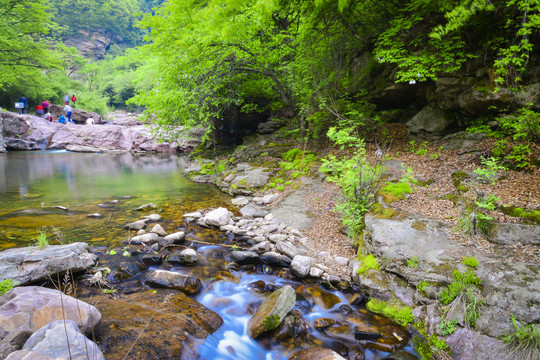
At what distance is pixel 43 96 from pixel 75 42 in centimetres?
5031

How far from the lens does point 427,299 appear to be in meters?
3.92

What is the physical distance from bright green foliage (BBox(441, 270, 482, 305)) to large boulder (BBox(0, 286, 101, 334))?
4.62 m

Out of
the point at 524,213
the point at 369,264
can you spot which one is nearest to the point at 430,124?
the point at 524,213

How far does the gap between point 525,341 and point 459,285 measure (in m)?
0.87

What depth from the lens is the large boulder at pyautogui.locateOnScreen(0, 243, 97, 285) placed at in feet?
13.8

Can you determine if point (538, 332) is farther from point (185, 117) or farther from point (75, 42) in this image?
point (75, 42)

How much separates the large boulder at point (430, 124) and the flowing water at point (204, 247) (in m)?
6.91

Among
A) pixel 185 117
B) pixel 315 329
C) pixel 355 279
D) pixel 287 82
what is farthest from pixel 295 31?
pixel 315 329

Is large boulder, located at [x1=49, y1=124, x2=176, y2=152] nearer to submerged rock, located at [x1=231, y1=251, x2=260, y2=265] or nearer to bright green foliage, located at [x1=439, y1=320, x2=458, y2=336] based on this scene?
submerged rock, located at [x1=231, y1=251, x2=260, y2=265]

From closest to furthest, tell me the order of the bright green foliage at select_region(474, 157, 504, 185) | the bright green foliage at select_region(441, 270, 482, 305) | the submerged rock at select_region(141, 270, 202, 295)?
the bright green foliage at select_region(441, 270, 482, 305) → the bright green foliage at select_region(474, 157, 504, 185) → the submerged rock at select_region(141, 270, 202, 295)

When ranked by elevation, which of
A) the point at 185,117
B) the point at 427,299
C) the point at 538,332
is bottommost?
the point at 427,299

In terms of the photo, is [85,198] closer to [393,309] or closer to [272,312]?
[272,312]

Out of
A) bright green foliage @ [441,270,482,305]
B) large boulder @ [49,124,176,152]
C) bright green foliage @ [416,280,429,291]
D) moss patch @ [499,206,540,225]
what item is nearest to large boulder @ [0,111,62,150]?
large boulder @ [49,124,176,152]

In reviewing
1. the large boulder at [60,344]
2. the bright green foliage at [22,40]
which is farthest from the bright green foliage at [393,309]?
the bright green foliage at [22,40]
